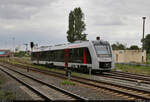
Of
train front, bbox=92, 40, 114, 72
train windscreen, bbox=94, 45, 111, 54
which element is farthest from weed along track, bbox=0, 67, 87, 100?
train windscreen, bbox=94, 45, 111, 54

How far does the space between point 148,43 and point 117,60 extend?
67.1m

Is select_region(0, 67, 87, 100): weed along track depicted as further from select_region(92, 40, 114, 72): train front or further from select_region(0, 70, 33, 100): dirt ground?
select_region(92, 40, 114, 72): train front

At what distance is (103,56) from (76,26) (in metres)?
41.3

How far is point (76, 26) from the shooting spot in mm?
62406

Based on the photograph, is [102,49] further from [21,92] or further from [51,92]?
[21,92]

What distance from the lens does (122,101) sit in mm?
9273

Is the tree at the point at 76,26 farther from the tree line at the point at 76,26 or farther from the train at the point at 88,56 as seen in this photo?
the train at the point at 88,56

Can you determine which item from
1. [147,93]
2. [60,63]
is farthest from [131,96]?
[60,63]

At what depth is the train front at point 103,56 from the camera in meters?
21.4

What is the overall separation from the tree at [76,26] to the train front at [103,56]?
36502 mm

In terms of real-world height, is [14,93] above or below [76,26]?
below

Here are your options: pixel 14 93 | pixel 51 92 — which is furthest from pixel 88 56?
pixel 14 93

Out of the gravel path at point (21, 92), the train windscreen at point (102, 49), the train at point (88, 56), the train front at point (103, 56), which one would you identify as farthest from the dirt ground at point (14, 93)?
the train windscreen at point (102, 49)

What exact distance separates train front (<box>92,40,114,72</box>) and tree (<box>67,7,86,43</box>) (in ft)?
120
